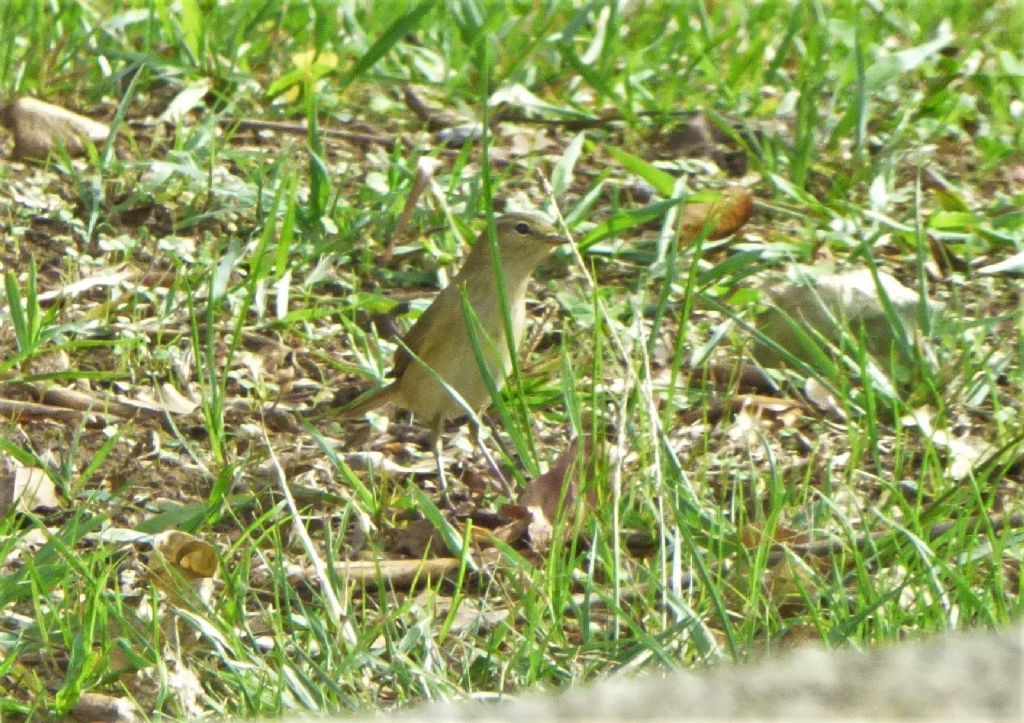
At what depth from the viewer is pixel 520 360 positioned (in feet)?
15.7

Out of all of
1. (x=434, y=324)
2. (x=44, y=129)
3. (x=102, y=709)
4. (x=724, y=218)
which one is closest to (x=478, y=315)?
(x=434, y=324)

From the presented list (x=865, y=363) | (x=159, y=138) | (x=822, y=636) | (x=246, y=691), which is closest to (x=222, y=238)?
(x=159, y=138)

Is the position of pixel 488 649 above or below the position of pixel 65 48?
below

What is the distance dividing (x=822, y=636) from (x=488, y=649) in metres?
0.61

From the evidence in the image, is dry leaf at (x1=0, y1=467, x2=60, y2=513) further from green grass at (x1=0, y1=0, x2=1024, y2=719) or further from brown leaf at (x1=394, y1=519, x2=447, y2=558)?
brown leaf at (x1=394, y1=519, x2=447, y2=558)

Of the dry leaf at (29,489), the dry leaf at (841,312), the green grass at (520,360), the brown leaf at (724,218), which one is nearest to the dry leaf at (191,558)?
the green grass at (520,360)

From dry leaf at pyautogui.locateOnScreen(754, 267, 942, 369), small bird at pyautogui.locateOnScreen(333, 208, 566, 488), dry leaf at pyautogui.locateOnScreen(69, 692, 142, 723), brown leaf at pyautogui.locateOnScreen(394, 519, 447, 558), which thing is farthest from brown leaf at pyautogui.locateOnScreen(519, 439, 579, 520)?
dry leaf at pyautogui.locateOnScreen(69, 692, 142, 723)

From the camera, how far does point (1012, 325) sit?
194 inches

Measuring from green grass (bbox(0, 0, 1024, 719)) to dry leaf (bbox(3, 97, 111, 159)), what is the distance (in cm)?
10

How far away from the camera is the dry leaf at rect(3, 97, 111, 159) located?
5508mm

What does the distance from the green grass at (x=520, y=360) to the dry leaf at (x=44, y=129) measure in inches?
4.0

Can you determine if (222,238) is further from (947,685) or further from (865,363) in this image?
(947,685)

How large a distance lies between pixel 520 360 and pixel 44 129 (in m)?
1.94

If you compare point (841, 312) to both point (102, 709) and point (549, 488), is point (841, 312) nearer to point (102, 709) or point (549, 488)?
point (549, 488)
